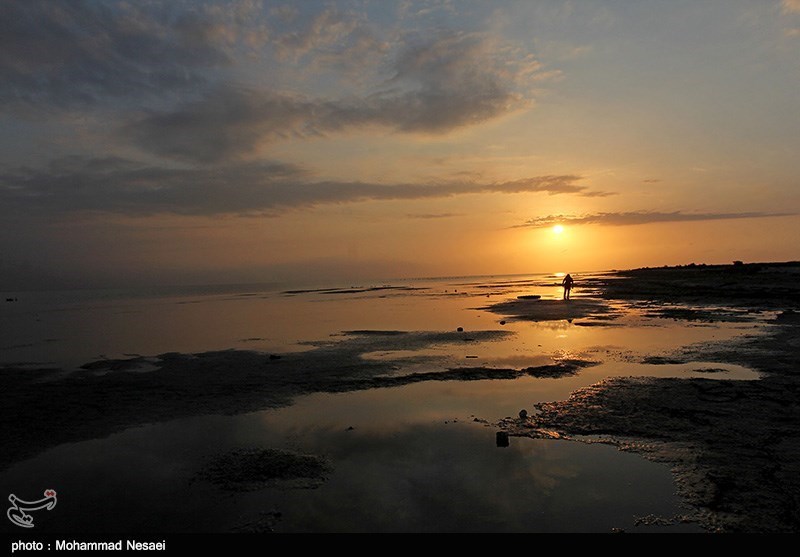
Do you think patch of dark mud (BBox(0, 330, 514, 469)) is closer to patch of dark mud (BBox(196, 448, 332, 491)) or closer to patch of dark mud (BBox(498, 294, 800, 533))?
patch of dark mud (BBox(196, 448, 332, 491))

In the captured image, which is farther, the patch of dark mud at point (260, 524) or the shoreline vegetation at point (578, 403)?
the shoreline vegetation at point (578, 403)

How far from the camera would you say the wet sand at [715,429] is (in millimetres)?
8078

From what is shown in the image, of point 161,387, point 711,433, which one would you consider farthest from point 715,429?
point 161,387

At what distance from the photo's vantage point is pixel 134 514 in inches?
345

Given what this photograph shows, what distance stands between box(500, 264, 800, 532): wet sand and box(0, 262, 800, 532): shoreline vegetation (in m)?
0.03

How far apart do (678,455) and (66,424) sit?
17552 mm

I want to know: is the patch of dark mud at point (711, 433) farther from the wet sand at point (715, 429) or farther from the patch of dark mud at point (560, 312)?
the patch of dark mud at point (560, 312)

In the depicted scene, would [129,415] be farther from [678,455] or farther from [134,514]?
[678,455]

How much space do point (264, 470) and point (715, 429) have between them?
36.7 ft

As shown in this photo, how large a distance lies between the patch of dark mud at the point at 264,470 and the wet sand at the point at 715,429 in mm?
5427

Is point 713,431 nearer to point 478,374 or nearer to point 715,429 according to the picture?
point 715,429

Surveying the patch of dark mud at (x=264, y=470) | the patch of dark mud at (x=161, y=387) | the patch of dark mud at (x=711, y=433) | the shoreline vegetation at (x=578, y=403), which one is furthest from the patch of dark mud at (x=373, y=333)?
the patch of dark mud at (x=264, y=470)

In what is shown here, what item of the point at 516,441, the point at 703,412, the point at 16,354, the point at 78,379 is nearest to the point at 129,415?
the point at 78,379

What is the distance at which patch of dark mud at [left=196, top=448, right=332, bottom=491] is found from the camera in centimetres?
985
